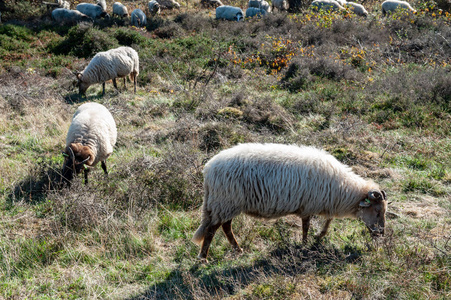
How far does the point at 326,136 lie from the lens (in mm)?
8297

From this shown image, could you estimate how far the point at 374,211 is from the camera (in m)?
4.89

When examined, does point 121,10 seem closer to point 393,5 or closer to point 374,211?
point 393,5

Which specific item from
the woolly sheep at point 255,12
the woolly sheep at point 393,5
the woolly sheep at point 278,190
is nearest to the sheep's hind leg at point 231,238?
the woolly sheep at point 278,190

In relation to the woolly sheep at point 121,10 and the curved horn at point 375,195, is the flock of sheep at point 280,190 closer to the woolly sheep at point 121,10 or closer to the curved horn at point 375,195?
the curved horn at point 375,195

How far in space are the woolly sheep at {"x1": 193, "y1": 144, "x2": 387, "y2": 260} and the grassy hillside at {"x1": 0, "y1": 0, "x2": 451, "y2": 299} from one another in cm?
44

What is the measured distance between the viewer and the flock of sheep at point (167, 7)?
1966 centimetres

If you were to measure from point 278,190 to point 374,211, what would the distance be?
1408 millimetres

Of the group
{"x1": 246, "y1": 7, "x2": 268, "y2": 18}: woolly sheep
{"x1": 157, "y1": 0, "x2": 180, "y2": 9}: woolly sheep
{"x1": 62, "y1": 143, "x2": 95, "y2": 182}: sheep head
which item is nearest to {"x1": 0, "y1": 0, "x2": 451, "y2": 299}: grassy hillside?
{"x1": 62, "y1": 143, "x2": 95, "y2": 182}: sheep head

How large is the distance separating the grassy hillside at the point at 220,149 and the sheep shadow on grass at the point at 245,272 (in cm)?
3

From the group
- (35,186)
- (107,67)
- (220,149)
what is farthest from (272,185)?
(107,67)

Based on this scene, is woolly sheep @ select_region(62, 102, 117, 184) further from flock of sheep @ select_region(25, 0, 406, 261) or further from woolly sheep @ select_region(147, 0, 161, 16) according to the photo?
woolly sheep @ select_region(147, 0, 161, 16)

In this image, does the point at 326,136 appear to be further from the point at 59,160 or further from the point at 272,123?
the point at 59,160

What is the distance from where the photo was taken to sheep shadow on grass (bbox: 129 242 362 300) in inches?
164

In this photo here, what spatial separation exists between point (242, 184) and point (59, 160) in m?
4.72
